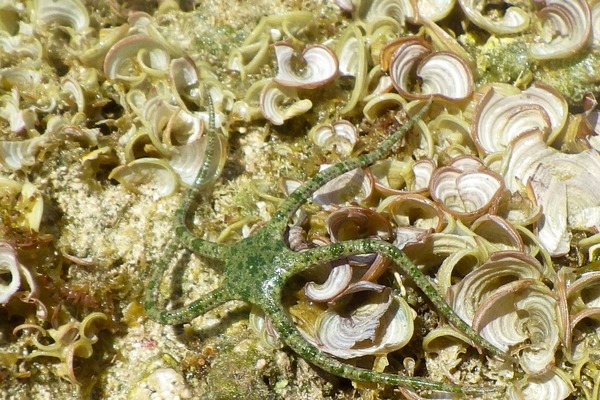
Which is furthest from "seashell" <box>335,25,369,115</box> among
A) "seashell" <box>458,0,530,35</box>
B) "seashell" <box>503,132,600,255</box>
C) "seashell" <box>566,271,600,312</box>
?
"seashell" <box>566,271,600,312</box>

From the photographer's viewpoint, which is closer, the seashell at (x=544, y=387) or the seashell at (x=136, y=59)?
the seashell at (x=544, y=387)

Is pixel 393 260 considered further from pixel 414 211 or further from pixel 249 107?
pixel 249 107

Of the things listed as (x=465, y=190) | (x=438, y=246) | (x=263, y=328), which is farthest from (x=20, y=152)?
(x=465, y=190)

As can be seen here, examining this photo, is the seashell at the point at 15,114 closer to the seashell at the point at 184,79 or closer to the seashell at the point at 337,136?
the seashell at the point at 184,79

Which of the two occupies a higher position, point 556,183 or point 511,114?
point 511,114

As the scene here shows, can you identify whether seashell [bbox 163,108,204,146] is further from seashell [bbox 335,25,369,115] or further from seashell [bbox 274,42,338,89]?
seashell [bbox 335,25,369,115]

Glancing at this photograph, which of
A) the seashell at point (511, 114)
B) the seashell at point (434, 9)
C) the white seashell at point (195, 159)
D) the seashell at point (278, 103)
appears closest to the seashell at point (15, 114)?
the white seashell at point (195, 159)
